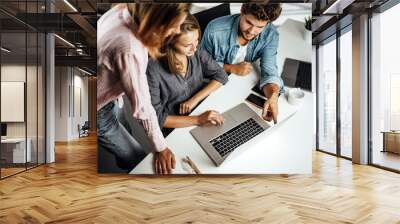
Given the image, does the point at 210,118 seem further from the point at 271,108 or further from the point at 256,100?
the point at 271,108

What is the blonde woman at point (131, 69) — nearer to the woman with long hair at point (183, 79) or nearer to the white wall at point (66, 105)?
the woman with long hair at point (183, 79)

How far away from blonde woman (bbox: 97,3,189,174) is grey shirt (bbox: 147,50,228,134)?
108 mm

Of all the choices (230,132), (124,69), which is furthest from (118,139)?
(230,132)

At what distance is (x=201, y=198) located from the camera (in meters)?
4.70

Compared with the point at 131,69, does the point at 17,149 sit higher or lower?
lower

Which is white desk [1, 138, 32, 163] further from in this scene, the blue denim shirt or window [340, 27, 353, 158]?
window [340, 27, 353, 158]

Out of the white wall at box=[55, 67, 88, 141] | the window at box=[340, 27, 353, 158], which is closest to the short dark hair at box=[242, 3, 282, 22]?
the window at box=[340, 27, 353, 158]

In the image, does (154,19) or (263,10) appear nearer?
(154,19)

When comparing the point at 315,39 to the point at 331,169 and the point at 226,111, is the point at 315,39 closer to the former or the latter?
the point at 331,169

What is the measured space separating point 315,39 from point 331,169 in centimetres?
412

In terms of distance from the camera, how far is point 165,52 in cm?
596

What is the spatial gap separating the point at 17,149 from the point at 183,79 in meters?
3.19

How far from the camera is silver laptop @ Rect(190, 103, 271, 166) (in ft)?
20.0

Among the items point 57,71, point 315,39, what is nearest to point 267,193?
point 315,39
